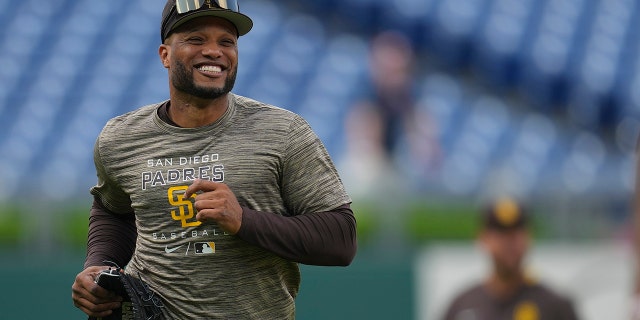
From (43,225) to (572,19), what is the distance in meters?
7.03

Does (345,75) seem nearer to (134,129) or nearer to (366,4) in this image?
(366,4)

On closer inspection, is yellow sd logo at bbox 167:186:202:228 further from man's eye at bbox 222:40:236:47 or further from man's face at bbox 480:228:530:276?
man's face at bbox 480:228:530:276

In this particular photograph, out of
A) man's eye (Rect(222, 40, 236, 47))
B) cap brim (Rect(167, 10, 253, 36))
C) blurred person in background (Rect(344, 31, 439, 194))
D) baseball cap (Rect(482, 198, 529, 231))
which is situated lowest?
baseball cap (Rect(482, 198, 529, 231))

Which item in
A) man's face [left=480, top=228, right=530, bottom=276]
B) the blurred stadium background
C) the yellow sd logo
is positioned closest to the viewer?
the yellow sd logo

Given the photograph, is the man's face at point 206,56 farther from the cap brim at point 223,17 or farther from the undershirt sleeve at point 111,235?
the undershirt sleeve at point 111,235

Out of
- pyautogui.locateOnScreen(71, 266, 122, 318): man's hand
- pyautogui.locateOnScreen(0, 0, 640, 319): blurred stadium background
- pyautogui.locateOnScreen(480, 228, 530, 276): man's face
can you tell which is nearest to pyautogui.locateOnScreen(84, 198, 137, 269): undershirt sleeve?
pyautogui.locateOnScreen(71, 266, 122, 318): man's hand

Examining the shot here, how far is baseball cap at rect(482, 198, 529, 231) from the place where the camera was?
6.68 m

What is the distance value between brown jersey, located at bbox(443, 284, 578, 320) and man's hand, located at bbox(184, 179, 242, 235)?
12.5ft

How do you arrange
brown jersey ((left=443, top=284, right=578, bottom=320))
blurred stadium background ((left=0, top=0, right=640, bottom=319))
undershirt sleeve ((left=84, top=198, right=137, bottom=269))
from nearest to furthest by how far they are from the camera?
1. undershirt sleeve ((left=84, top=198, right=137, bottom=269))
2. brown jersey ((left=443, top=284, right=578, bottom=320))
3. blurred stadium background ((left=0, top=0, right=640, bottom=319))

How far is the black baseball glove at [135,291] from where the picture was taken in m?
3.27

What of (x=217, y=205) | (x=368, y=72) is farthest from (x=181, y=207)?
(x=368, y=72)

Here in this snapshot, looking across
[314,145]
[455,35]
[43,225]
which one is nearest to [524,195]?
[43,225]

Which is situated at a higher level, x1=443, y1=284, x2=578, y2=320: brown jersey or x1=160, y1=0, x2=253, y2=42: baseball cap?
x1=160, y1=0, x2=253, y2=42: baseball cap

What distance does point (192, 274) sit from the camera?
3.27 meters
